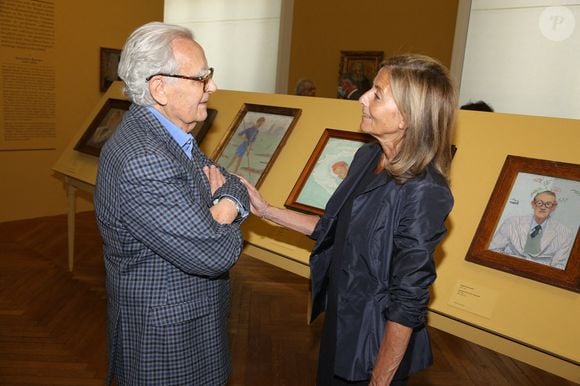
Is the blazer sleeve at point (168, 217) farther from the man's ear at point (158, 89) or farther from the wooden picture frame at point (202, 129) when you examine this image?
the wooden picture frame at point (202, 129)

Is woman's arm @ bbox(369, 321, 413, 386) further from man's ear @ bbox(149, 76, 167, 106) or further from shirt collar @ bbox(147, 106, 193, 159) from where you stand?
man's ear @ bbox(149, 76, 167, 106)

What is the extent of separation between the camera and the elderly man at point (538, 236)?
80.1 inches

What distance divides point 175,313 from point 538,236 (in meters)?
1.52

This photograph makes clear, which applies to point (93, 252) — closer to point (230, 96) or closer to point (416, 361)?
point (230, 96)

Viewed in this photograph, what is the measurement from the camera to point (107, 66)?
7930mm

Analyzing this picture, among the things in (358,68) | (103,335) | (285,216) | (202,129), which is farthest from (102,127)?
(358,68)

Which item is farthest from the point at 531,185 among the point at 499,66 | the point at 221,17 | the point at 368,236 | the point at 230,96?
the point at 221,17

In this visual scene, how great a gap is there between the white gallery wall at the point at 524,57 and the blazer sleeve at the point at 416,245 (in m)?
→ 5.14

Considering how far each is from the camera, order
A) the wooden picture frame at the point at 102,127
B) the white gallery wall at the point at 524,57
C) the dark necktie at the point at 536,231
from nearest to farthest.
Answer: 1. the dark necktie at the point at 536,231
2. the wooden picture frame at the point at 102,127
3. the white gallery wall at the point at 524,57

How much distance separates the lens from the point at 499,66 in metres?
6.43

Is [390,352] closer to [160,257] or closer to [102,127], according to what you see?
[160,257]

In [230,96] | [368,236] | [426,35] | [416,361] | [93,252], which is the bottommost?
[93,252]

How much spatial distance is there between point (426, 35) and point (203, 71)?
243 inches

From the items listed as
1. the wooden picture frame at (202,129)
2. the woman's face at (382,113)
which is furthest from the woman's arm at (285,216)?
the wooden picture frame at (202,129)
